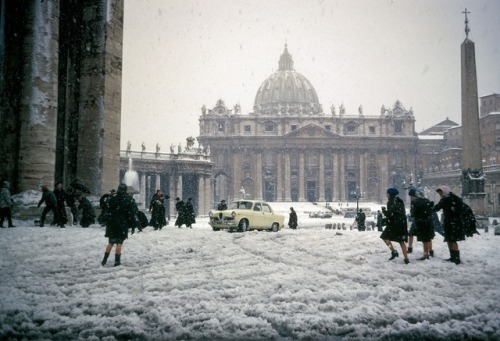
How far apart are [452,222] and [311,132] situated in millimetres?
71717

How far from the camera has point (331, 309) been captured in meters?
5.32

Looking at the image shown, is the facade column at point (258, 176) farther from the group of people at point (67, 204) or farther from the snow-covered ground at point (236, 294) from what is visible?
the snow-covered ground at point (236, 294)

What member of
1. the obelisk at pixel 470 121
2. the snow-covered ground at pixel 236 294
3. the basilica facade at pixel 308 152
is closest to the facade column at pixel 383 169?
the basilica facade at pixel 308 152

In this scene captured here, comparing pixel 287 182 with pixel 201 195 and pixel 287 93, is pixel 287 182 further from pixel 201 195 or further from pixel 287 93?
pixel 201 195

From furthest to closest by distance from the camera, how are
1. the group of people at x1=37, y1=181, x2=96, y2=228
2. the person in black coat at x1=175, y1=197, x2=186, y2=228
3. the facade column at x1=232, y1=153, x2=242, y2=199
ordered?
the facade column at x1=232, y1=153, x2=242, y2=199, the person in black coat at x1=175, y1=197, x2=186, y2=228, the group of people at x1=37, y1=181, x2=96, y2=228

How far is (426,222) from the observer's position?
8883mm

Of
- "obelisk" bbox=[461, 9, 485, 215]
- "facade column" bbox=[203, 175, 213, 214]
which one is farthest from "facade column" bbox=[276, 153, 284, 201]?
"obelisk" bbox=[461, 9, 485, 215]

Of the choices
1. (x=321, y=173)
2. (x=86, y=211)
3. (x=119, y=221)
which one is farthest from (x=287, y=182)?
(x=119, y=221)

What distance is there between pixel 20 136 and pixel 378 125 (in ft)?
250

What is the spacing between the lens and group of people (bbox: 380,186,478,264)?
8.46 meters

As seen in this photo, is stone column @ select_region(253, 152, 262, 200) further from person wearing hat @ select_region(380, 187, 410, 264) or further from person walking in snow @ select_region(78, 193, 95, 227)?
person wearing hat @ select_region(380, 187, 410, 264)

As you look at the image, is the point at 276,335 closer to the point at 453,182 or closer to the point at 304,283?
the point at 304,283

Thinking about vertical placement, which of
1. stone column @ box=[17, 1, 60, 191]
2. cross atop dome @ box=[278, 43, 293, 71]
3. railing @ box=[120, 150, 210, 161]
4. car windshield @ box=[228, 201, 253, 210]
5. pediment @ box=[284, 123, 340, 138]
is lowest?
car windshield @ box=[228, 201, 253, 210]

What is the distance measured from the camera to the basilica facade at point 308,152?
261 ft
